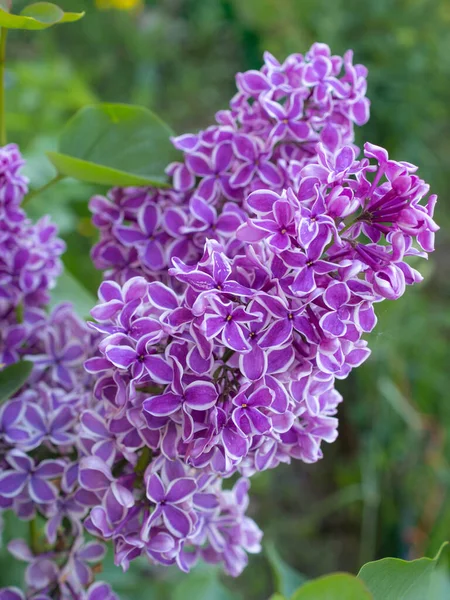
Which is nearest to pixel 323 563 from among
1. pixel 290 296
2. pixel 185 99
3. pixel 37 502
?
pixel 37 502

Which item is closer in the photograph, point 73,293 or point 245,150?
point 245,150

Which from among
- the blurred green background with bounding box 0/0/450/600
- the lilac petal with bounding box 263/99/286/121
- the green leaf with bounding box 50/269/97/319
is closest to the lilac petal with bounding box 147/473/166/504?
the lilac petal with bounding box 263/99/286/121

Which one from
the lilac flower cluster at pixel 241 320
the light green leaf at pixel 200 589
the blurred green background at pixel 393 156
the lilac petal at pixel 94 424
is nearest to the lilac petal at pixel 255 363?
the lilac flower cluster at pixel 241 320

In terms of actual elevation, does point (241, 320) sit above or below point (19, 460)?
above

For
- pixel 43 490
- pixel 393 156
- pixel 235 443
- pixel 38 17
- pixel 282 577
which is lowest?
pixel 393 156

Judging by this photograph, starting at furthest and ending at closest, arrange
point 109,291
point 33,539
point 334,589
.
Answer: point 33,539, point 109,291, point 334,589

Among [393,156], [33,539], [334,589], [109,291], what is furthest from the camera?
[393,156]

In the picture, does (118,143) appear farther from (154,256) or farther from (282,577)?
(282,577)

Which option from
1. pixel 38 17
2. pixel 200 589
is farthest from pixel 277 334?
pixel 200 589
